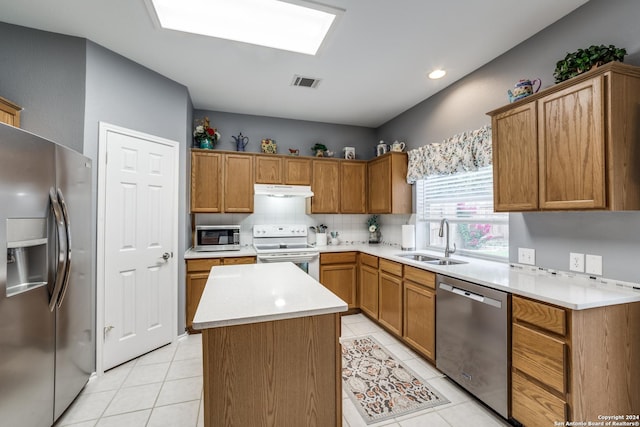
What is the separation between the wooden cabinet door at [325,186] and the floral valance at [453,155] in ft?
3.40

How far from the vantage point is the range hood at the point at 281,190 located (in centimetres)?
365

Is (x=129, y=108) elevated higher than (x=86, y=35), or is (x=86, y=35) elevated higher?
(x=86, y=35)

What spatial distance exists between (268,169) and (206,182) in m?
0.79

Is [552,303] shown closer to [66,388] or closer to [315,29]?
[315,29]

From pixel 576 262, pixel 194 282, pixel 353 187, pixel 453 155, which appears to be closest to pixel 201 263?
pixel 194 282

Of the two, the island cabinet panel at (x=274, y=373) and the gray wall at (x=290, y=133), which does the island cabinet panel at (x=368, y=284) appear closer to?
the gray wall at (x=290, y=133)

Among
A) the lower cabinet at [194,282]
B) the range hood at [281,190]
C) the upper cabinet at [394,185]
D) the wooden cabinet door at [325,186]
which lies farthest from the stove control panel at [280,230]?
the upper cabinet at [394,185]

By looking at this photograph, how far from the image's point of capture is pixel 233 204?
11.9 feet

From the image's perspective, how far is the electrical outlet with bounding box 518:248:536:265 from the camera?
2.20 meters

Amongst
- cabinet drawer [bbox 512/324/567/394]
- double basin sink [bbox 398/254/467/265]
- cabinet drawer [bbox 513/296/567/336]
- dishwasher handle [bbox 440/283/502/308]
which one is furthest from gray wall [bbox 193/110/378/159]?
cabinet drawer [bbox 512/324/567/394]

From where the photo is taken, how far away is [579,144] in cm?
166

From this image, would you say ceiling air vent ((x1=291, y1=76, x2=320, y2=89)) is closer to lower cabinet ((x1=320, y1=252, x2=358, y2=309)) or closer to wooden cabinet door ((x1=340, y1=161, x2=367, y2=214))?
wooden cabinet door ((x1=340, y1=161, x2=367, y2=214))

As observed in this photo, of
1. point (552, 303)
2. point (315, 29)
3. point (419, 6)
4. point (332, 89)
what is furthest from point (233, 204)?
point (552, 303)

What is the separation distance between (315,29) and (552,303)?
2410 mm
